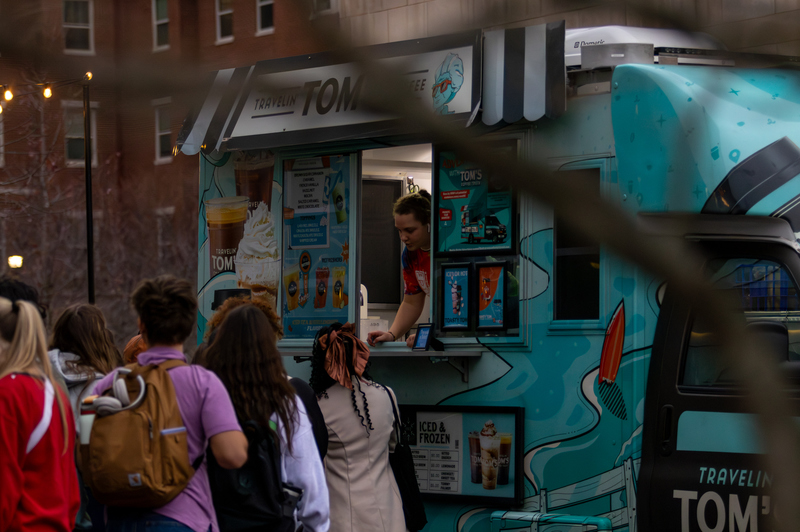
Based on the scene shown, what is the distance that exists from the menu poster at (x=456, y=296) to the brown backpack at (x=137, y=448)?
11.1 ft

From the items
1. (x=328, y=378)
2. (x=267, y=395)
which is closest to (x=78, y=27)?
(x=267, y=395)

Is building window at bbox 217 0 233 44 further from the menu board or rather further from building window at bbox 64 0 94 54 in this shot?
the menu board

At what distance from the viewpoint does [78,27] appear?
3.31 ft

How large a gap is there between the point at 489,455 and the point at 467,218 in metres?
1.61

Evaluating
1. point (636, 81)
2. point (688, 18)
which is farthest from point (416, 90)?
point (636, 81)

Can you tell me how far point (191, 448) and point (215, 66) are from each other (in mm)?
2934

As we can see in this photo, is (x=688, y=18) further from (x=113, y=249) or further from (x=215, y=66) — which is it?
(x=113, y=249)

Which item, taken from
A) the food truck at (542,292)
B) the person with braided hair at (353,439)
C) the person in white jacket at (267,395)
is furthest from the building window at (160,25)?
the person with braided hair at (353,439)

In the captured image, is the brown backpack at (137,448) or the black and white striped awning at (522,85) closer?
the brown backpack at (137,448)

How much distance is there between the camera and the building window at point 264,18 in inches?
43.4

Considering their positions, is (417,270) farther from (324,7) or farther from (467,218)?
(324,7)

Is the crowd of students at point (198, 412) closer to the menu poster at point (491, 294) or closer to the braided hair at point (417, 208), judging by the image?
the menu poster at point (491, 294)

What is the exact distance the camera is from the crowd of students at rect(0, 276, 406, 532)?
11.4ft

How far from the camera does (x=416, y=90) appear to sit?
3.23ft
